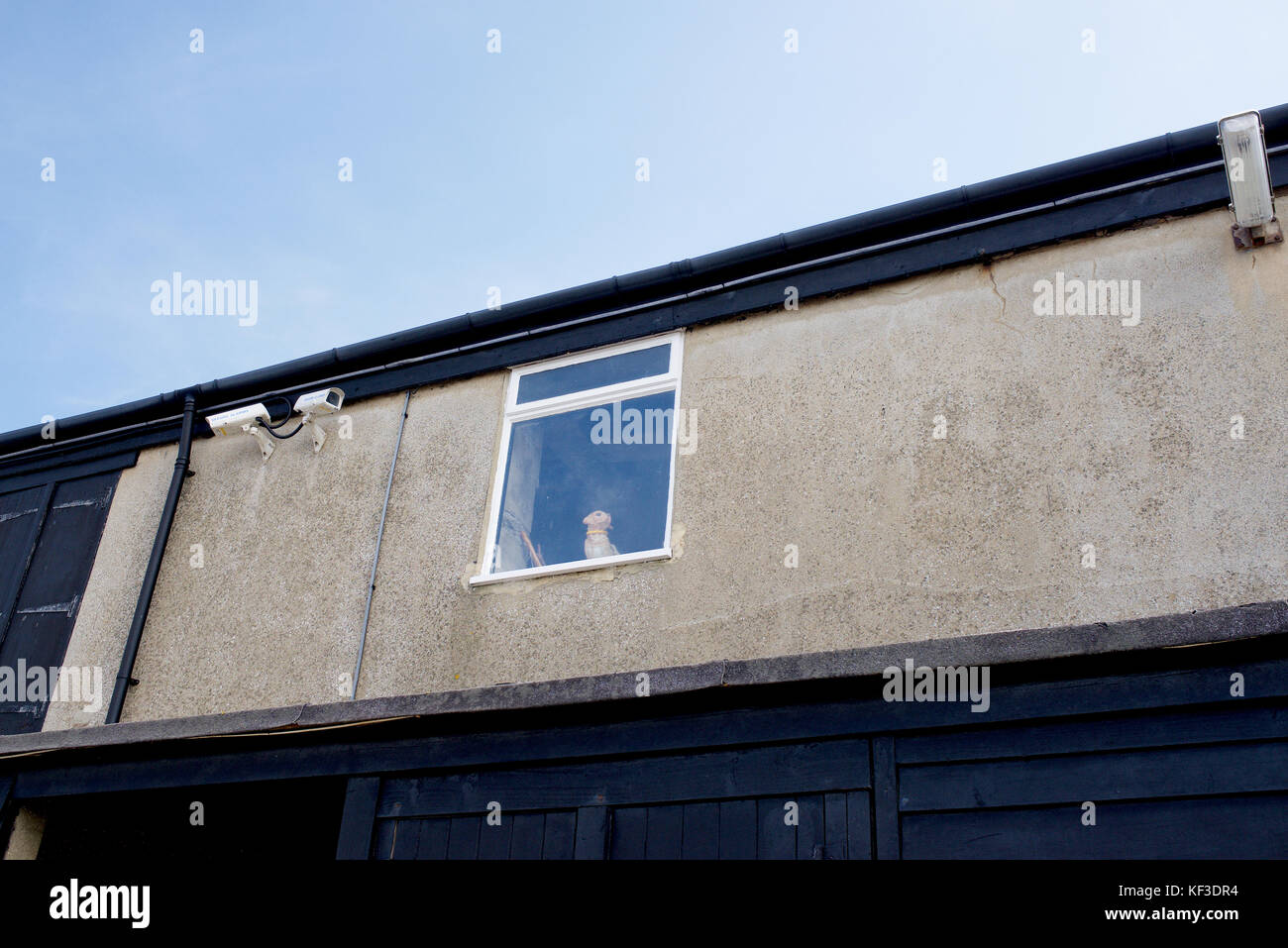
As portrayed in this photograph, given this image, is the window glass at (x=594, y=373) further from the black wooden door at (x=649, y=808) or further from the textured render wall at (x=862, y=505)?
the black wooden door at (x=649, y=808)

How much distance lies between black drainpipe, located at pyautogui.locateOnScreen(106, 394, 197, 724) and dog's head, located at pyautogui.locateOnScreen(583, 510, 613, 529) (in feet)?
10.9

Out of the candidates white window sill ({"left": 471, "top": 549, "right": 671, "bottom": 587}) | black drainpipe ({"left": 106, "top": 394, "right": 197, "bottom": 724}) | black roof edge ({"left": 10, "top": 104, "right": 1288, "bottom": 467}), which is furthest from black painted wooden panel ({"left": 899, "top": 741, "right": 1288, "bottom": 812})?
black drainpipe ({"left": 106, "top": 394, "right": 197, "bottom": 724})

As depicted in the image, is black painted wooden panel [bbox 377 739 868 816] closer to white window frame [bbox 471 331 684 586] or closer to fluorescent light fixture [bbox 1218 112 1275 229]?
white window frame [bbox 471 331 684 586]

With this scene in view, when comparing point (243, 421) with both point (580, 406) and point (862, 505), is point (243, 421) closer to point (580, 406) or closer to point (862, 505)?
point (580, 406)

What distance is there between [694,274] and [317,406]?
2.89 metres

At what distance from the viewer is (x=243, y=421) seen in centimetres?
848

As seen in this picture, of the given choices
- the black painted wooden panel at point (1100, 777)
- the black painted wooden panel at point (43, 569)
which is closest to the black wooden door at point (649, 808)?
the black painted wooden panel at point (1100, 777)

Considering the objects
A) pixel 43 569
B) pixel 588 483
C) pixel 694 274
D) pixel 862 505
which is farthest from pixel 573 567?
pixel 43 569

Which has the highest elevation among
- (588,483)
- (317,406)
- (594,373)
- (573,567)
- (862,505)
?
(594,373)

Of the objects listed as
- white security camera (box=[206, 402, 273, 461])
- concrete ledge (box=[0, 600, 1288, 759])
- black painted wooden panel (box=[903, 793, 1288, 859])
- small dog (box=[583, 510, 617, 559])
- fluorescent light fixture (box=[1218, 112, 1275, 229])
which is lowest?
black painted wooden panel (box=[903, 793, 1288, 859])

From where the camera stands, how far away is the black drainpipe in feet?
25.8
